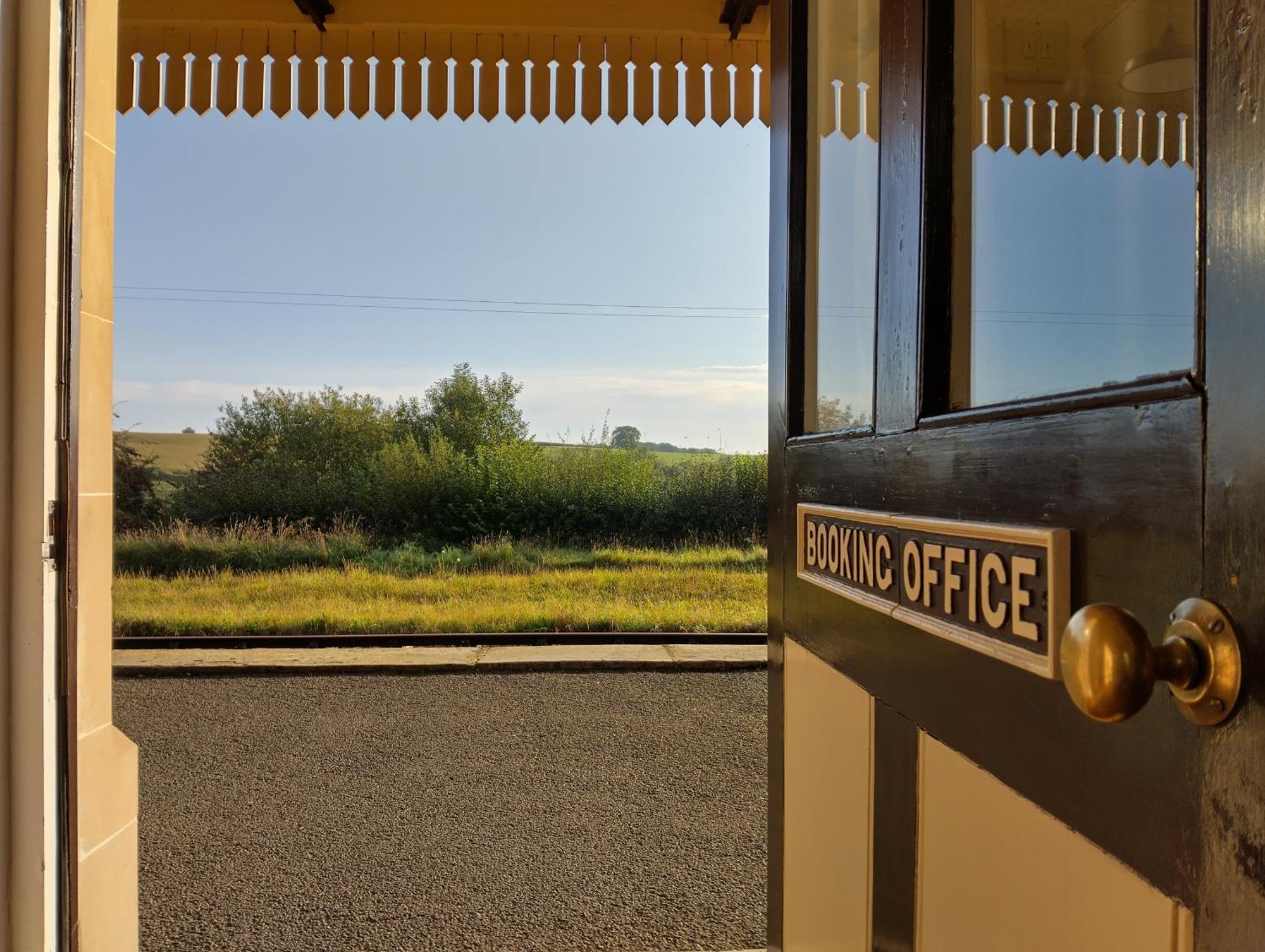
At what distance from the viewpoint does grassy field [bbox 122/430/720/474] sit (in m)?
14.5

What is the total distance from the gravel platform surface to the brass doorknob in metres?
2.56

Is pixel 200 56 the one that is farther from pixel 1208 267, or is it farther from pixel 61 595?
pixel 1208 267

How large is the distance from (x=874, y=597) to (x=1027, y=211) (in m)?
0.51

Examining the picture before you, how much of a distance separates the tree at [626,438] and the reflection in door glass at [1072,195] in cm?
1461

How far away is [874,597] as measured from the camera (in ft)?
3.61

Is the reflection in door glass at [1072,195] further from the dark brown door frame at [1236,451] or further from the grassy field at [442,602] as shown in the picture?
the grassy field at [442,602]

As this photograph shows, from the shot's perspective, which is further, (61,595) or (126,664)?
(126,664)

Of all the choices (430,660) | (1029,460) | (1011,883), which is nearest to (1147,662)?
(1029,460)

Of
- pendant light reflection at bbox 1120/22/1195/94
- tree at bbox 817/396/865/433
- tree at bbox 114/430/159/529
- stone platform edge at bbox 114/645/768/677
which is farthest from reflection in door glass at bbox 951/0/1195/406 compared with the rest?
tree at bbox 114/430/159/529

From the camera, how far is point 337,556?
12180mm

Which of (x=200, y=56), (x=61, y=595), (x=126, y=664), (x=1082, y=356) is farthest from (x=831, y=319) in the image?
(x=126, y=664)

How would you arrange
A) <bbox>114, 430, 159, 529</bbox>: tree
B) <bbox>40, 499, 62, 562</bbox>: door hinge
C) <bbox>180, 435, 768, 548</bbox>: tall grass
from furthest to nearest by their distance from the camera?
<bbox>180, 435, 768, 548</bbox>: tall grass
<bbox>114, 430, 159, 529</bbox>: tree
<bbox>40, 499, 62, 562</bbox>: door hinge

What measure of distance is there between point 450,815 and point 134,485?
13087mm

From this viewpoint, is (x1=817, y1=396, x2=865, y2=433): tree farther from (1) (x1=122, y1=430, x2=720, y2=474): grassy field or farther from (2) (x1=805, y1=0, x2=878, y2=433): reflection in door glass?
(1) (x1=122, y1=430, x2=720, y2=474): grassy field
